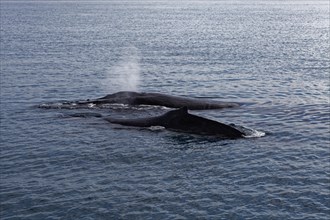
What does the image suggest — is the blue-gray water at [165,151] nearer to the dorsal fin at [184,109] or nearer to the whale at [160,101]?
the whale at [160,101]

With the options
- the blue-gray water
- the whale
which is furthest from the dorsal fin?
the whale

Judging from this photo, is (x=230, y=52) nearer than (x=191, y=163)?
No

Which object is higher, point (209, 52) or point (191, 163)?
point (209, 52)

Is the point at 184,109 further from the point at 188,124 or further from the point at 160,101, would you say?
the point at 160,101

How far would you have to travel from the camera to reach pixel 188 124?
118ft

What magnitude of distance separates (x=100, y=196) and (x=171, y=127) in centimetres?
1172

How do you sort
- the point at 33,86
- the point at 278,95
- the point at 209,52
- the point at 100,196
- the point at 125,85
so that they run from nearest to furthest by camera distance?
the point at 100,196, the point at 278,95, the point at 33,86, the point at 125,85, the point at 209,52

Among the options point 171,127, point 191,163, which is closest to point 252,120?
point 171,127

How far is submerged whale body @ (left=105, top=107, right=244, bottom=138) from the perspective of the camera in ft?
115

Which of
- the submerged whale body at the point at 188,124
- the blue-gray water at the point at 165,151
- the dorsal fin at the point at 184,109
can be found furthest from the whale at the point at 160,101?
the dorsal fin at the point at 184,109

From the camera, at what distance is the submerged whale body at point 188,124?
35.1m

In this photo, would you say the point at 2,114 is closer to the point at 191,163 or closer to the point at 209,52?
the point at 191,163

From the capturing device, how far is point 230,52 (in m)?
86.5

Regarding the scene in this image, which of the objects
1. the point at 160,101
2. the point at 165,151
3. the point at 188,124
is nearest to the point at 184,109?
the point at 188,124
